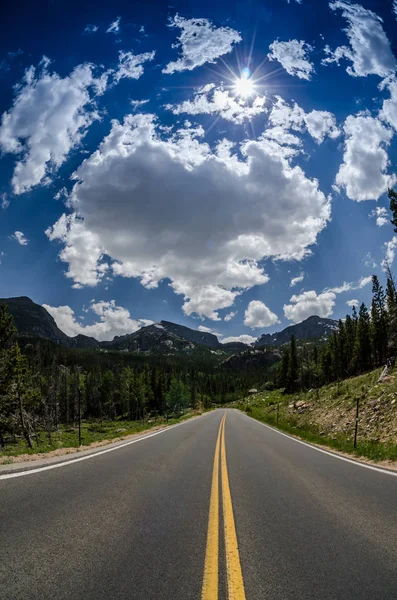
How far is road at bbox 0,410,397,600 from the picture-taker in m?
2.93

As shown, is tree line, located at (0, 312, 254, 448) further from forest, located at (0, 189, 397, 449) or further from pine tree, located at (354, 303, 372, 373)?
pine tree, located at (354, 303, 372, 373)

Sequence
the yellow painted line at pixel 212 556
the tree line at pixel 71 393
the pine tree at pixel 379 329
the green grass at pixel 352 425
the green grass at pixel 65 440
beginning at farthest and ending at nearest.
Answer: the pine tree at pixel 379 329 → the tree line at pixel 71 393 → the green grass at pixel 352 425 → the green grass at pixel 65 440 → the yellow painted line at pixel 212 556

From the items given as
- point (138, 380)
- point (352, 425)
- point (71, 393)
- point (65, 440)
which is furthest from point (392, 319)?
point (71, 393)

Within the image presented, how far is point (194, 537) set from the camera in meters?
4.12

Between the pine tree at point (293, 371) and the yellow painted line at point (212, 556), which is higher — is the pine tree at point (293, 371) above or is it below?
below

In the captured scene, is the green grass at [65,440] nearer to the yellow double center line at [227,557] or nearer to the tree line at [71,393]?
the tree line at [71,393]

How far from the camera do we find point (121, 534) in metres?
4.08

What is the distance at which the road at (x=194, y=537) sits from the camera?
293 cm

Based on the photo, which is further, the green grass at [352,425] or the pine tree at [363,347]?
the pine tree at [363,347]

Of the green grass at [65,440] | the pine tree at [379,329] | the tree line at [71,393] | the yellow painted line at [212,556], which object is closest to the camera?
the yellow painted line at [212,556]

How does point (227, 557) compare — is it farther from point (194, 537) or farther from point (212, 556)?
point (194, 537)

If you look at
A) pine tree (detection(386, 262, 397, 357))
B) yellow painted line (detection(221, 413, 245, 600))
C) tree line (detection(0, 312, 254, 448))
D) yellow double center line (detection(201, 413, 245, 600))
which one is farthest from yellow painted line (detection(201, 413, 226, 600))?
pine tree (detection(386, 262, 397, 357))

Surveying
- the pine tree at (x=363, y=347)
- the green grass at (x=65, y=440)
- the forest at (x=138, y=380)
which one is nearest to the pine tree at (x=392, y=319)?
the forest at (x=138, y=380)

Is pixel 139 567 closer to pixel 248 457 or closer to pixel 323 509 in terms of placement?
pixel 323 509
